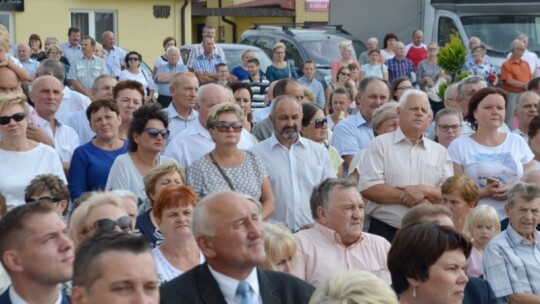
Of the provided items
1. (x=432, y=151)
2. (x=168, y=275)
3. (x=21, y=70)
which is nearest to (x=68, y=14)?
(x=21, y=70)

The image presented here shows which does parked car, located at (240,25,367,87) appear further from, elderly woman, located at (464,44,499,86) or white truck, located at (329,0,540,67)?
elderly woman, located at (464,44,499,86)

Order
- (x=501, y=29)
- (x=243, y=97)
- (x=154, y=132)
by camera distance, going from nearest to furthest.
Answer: (x=154, y=132), (x=243, y=97), (x=501, y=29)

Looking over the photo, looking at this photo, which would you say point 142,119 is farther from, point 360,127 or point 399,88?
point 399,88

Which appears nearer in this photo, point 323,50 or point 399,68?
point 399,68

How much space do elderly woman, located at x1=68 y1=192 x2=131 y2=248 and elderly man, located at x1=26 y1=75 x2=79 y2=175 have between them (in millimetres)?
3053

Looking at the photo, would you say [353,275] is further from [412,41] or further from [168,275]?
[412,41]

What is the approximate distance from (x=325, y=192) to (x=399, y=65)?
45.0ft

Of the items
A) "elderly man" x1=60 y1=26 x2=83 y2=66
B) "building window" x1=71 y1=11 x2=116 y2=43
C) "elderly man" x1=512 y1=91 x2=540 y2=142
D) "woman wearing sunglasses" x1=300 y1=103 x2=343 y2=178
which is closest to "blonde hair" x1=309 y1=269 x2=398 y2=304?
"woman wearing sunglasses" x1=300 y1=103 x2=343 y2=178

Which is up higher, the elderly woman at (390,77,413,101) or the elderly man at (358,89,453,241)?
the elderly woman at (390,77,413,101)

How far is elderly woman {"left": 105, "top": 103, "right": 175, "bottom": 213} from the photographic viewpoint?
836 centimetres

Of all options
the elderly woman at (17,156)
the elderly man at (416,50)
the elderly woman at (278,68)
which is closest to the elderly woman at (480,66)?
the elderly man at (416,50)

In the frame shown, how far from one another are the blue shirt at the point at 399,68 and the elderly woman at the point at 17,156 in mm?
13032

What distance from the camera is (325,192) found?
7.51 metres

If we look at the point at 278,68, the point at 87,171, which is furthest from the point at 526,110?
the point at 278,68
